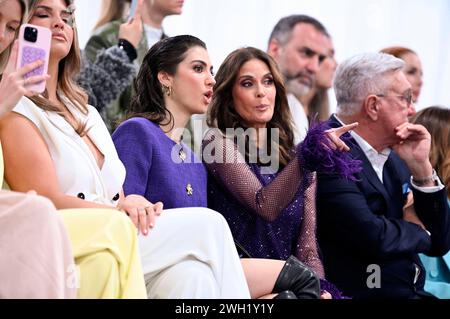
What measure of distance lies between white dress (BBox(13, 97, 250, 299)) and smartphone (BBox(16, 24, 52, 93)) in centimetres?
20

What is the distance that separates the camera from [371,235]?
354cm

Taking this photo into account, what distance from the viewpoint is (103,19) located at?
429cm

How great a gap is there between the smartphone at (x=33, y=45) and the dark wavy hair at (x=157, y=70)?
725mm

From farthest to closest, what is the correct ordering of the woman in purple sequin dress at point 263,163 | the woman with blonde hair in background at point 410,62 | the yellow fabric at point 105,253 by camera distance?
1. the woman with blonde hair in background at point 410,62
2. the woman in purple sequin dress at point 263,163
3. the yellow fabric at point 105,253

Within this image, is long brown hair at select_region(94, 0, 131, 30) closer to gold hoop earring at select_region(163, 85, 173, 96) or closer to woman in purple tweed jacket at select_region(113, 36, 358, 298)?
woman in purple tweed jacket at select_region(113, 36, 358, 298)

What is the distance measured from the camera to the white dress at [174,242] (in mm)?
2799

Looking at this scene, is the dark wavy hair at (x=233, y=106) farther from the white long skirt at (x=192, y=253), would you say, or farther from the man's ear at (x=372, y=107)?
the white long skirt at (x=192, y=253)

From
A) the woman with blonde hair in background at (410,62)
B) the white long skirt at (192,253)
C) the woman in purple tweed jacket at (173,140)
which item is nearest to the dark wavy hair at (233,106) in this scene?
the woman in purple tweed jacket at (173,140)

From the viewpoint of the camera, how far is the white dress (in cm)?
280

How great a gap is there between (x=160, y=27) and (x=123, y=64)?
421mm

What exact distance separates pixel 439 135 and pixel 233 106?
1.15m

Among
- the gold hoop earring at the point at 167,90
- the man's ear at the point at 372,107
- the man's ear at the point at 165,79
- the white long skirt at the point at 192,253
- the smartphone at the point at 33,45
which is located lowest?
the white long skirt at the point at 192,253

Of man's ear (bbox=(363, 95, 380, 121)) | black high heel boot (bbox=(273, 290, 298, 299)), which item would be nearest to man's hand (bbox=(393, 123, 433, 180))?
man's ear (bbox=(363, 95, 380, 121))

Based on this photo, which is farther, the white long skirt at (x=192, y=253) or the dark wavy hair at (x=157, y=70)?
the dark wavy hair at (x=157, y=70)
